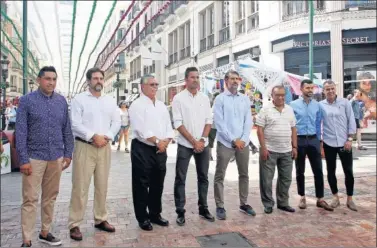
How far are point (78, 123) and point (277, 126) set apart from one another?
2.62 metres

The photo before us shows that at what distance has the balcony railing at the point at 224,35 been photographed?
20473mm

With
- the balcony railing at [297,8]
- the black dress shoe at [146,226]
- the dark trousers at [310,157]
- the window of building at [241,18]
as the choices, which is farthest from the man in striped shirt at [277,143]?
the window of building at [241,18]

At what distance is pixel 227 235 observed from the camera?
4.20 m

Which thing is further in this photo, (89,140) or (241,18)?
(241,18)

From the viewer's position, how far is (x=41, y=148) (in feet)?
12.4

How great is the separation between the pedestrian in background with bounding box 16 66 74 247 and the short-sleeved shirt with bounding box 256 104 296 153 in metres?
2.66

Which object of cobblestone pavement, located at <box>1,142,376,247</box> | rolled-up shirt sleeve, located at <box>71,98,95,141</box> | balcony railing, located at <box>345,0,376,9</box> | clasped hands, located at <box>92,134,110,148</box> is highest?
balcony railing, located at <box>345,0,376,9</box>

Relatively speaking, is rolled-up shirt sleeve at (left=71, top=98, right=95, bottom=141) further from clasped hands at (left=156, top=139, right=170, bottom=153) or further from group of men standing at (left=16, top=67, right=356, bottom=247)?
clasped hands at (left=156, top=139, right=170, bottom=153)

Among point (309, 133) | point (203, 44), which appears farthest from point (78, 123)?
point (203, 44)

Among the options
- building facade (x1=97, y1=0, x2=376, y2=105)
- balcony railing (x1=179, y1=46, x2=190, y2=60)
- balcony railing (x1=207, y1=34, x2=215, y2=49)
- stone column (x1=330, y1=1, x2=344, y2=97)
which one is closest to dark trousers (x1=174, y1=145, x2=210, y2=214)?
building facade (x1=97, y1=0, x2=376, y2=105)

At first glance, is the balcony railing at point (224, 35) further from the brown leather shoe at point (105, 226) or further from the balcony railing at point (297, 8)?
the brown leather shoe at point (105, 226)

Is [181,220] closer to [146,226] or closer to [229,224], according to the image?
[146,226]

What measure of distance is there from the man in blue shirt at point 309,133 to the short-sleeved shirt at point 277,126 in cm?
19

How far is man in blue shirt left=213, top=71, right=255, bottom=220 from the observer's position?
192 inches
